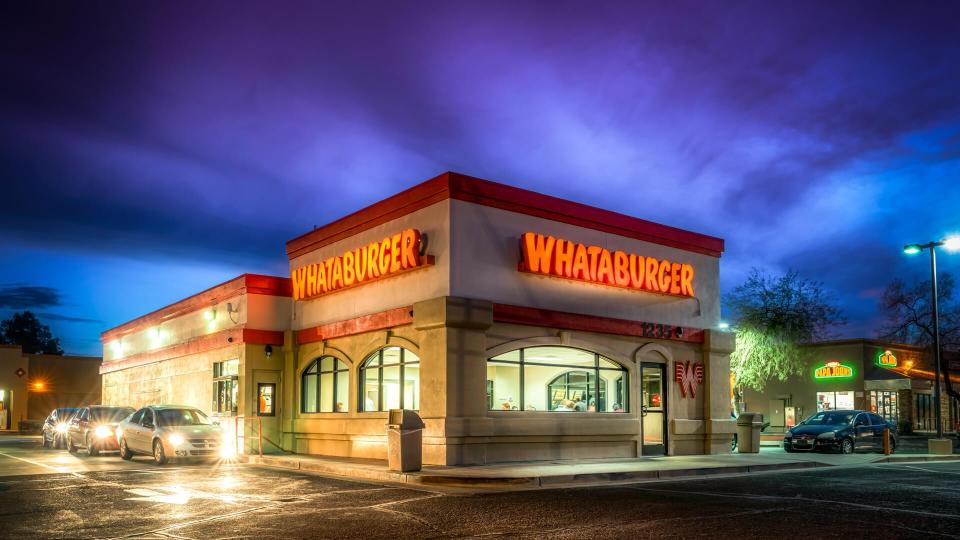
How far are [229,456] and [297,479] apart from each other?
6596 mm

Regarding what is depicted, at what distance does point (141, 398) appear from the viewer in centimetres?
3712

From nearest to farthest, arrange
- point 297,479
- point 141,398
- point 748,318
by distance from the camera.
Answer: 1. point 297,479
2. point 141,398
3. point 748,318

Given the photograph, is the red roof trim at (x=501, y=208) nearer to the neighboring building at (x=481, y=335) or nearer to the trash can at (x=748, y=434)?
the neighboring building at (x=481, y=335)

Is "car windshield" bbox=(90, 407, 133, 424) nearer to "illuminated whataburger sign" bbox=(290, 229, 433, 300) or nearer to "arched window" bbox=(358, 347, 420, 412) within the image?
"illuminated whataburger sign" bbox=(290, 229, 433, 300)

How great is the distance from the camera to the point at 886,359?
49844mm

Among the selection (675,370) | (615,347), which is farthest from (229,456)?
(675,370)

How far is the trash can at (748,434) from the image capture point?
88.3 feet

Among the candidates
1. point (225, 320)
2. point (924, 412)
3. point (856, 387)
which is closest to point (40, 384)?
point (225, 320)

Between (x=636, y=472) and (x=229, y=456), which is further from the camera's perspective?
(x=229, y=456)

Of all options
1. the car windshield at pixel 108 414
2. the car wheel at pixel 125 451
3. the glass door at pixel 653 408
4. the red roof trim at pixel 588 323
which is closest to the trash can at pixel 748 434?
the red roof trim at pixel 588 323

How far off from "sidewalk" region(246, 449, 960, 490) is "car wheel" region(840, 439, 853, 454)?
7.48ft

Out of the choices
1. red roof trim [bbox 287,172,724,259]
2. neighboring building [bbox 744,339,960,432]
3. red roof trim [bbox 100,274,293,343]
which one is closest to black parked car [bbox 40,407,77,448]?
red roof trim [bbox 100,274,293,343]

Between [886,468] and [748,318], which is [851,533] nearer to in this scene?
[886,468]

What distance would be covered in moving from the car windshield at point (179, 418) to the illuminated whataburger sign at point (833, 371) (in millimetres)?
37903
